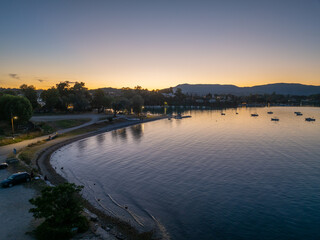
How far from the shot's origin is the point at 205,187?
33375 millimetres

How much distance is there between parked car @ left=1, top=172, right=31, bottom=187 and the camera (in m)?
28.5

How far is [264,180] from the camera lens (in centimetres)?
3653

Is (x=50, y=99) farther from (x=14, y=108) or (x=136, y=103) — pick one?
(x=14, y=108)

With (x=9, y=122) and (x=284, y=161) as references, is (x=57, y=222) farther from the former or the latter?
(x=9, y=122)

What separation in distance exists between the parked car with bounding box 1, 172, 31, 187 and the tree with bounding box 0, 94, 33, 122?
46497 millimetres

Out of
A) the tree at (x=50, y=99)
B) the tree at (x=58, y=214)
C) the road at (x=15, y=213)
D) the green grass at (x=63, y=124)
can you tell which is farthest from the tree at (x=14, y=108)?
the tree at (x=58, y=214)

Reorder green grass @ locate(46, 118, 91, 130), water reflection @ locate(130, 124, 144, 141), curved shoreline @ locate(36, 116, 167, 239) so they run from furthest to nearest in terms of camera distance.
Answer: green grass @ locate(46, 118, 91, 130) → water reflection @ locate(130, 124, 144, 141) → curved shoreline @ locate(36, 116, 167, 239)

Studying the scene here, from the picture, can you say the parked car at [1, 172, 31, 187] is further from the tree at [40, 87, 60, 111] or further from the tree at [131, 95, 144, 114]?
the tree at [131, 95, 144, 114]

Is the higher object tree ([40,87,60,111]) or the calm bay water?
tree ([40,87,60,111])

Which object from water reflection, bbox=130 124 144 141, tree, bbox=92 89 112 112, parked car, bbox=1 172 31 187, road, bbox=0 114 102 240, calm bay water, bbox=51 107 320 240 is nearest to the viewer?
road, bbox=0 114 102 240

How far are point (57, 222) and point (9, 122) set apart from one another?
228 feet

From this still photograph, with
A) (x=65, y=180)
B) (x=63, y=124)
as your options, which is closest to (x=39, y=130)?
(x=63, y=124)

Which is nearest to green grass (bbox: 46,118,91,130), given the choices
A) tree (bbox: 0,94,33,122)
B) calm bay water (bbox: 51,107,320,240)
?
tree (bbox: 0,94,33,122)

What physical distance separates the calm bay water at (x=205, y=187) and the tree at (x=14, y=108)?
881 inches
